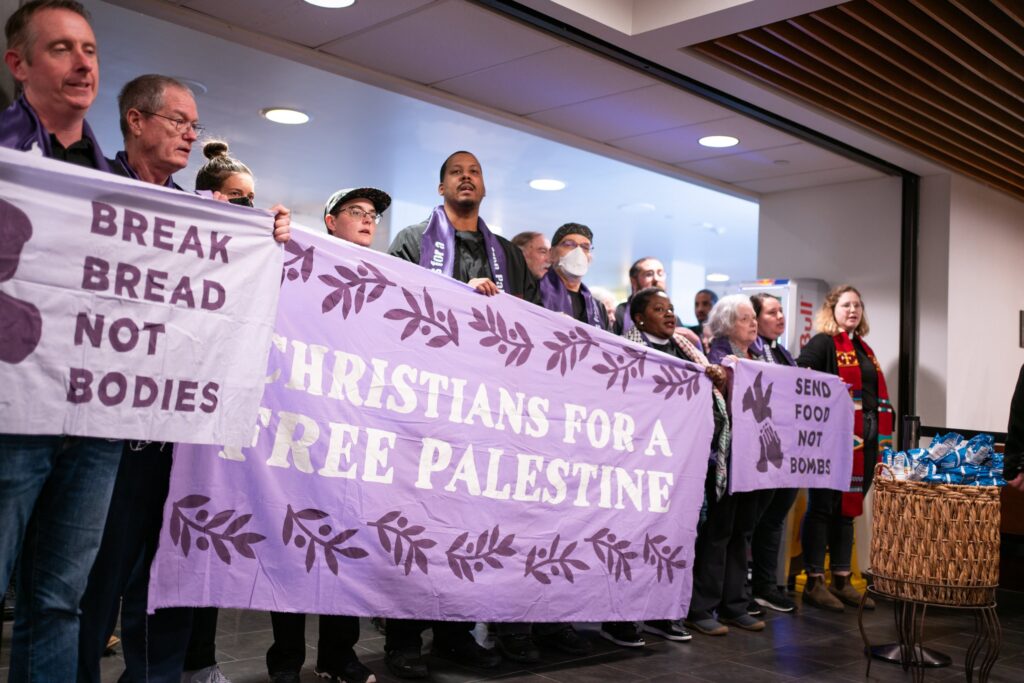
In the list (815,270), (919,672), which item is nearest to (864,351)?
(815,270)

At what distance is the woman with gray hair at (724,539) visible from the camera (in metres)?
4.32

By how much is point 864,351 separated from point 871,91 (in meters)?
1.44

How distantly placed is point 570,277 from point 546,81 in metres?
1.29

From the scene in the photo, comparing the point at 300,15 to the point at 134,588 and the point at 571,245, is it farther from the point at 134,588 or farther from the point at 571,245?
the point at 134,588

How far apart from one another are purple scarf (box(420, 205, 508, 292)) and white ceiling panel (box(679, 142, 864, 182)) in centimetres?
303

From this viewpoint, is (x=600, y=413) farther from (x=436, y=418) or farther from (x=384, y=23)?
(x=384, y=23)

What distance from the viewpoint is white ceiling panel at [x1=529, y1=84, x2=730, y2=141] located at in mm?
5219

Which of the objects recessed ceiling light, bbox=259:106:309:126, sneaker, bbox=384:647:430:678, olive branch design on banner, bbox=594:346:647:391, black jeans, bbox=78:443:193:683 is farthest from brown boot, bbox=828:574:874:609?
recessed ceiling light, bbox=259:106:309:126

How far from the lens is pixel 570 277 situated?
4.32m

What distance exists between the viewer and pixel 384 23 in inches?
171

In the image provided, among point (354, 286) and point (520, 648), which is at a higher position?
point (354, 286)

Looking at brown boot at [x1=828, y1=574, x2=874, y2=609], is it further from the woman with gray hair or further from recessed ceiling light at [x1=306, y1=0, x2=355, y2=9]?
recessed ceiling light at [x1=306, y1=0, x2=355, y2=9]

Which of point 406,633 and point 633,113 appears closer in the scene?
point 406,633

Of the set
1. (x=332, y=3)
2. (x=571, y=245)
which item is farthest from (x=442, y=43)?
(x=571, y=245)
